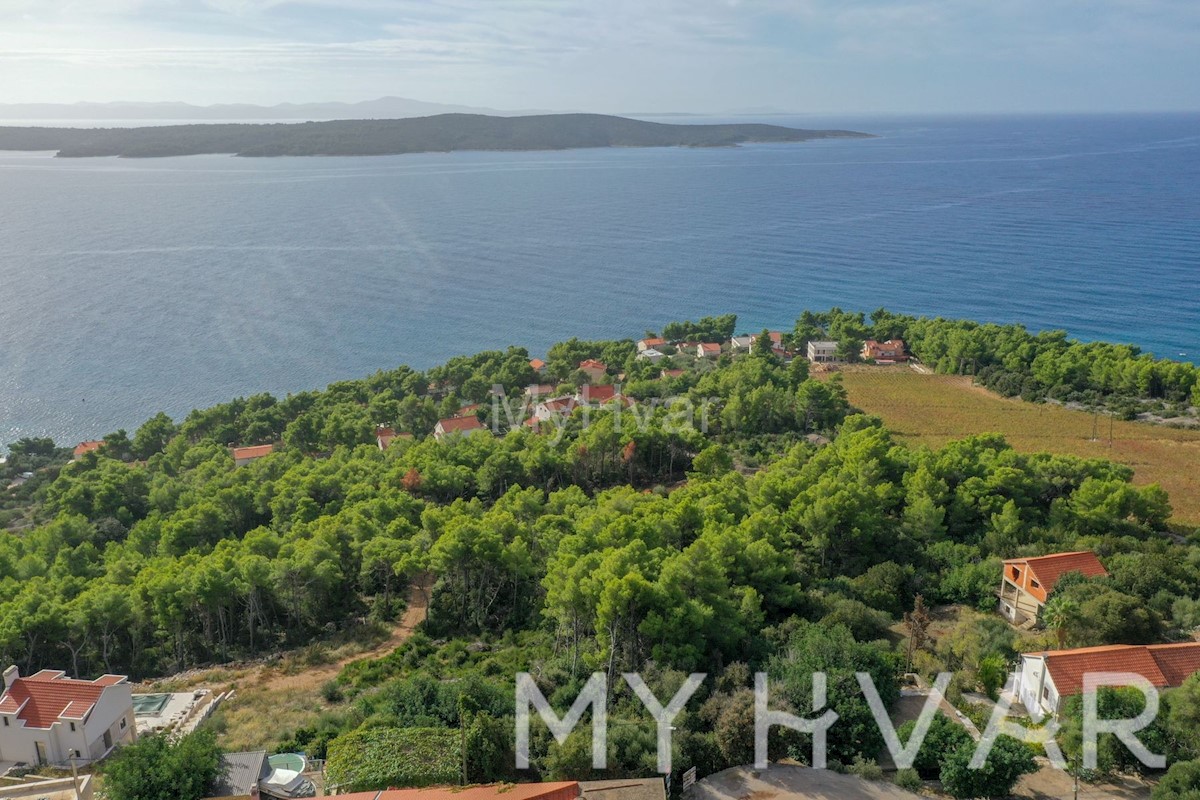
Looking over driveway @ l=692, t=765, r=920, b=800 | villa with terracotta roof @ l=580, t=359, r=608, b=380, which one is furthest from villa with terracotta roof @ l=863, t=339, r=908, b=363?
driveway @ l=692, t=765, r=920, b=800

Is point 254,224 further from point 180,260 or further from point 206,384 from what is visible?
point 206,384

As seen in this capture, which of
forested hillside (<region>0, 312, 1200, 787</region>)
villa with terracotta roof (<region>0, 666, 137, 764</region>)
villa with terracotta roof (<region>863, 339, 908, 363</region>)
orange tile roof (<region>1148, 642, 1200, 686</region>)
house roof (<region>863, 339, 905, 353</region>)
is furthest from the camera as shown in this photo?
house roof (<region>863, 339, 905, 353</region>)

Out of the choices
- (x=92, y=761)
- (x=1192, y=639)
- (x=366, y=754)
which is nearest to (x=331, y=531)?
(x=92, y=761)

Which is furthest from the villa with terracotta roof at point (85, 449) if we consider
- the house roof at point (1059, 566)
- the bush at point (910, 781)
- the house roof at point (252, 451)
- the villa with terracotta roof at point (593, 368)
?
the house roof at point (1059, 566)

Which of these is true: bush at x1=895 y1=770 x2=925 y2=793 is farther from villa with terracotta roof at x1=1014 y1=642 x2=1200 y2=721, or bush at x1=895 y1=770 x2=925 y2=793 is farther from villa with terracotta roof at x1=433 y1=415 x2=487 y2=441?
villa with terracotta roof at x1=433 y1=415 x2=487 y2=441

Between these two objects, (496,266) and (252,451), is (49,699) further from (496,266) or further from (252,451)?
(496,266)

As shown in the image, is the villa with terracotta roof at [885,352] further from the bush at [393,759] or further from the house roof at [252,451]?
the bush at [393,759]
